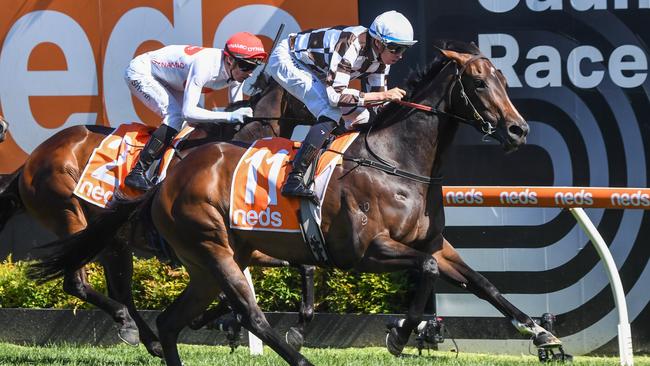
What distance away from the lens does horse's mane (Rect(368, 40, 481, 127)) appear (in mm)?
6305

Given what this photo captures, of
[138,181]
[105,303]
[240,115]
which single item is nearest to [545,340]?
[240,115]

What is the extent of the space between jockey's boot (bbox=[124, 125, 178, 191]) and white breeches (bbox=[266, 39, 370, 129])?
0.84 metres

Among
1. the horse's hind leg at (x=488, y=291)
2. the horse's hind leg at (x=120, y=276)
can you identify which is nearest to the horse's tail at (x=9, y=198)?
the horse's hind leg at (x=120, y=276)

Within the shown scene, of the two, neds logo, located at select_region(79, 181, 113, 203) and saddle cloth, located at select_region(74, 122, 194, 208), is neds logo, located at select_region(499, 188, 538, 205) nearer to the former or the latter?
saddle cloth, located at select_region(74, 122, 194, 208)

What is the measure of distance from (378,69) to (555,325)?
2.36 metres

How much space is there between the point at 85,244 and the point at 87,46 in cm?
268

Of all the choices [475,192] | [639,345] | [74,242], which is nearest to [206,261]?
[74,242]

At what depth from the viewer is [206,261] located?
6121 mm

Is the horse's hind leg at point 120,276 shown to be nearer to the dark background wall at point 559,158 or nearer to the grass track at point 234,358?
the grass track at point 234,358

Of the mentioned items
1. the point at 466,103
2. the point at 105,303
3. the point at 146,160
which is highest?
the point at 466,103

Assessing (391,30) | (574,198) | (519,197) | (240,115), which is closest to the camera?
(391,30)

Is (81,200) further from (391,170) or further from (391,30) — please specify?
(391,30)

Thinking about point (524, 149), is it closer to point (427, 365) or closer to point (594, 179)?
point (594, 179)

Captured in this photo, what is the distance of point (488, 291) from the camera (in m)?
6.38
